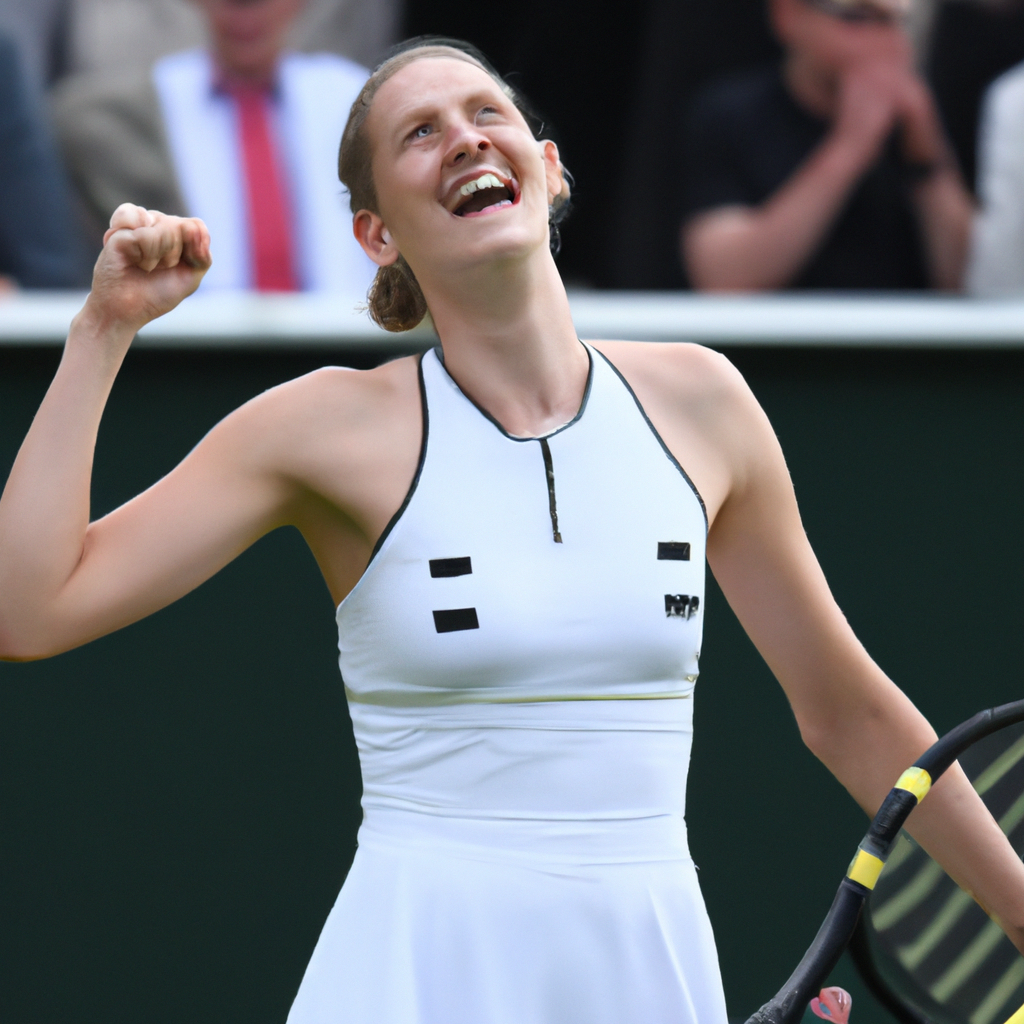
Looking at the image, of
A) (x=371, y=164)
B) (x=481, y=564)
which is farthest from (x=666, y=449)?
(x=371, y=164)

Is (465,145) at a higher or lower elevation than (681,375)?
higher

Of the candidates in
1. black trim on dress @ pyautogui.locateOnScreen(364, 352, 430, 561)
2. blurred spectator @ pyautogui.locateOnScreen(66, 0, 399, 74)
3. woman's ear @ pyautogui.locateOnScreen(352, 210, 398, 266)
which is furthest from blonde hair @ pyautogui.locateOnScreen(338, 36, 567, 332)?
blurred spectator @ pyautogui.locateOnScreen(66, 0, 399, 74)

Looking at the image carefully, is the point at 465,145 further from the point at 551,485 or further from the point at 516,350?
the point at 551,485

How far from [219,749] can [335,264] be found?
1.02 meters

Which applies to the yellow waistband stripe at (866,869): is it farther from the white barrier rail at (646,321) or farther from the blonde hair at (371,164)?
the white barrier rail at (646,321)

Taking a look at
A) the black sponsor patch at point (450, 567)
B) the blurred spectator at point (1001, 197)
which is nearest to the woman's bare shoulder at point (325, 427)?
the black sponsor patch at point (450, 567)

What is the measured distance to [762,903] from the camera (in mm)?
3334

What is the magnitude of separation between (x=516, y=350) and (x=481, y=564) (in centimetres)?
27

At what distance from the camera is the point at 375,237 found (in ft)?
6.00

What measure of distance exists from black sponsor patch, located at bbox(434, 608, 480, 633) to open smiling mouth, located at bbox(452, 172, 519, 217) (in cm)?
43

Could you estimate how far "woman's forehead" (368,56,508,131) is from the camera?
5.78ft

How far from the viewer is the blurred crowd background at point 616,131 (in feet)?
10.7

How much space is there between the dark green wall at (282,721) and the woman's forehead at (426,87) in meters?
1.48

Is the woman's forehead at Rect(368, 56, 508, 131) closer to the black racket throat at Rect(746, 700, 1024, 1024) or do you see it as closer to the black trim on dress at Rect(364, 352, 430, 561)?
the black trim on dress at Rect(364, 352, 430, 561)
